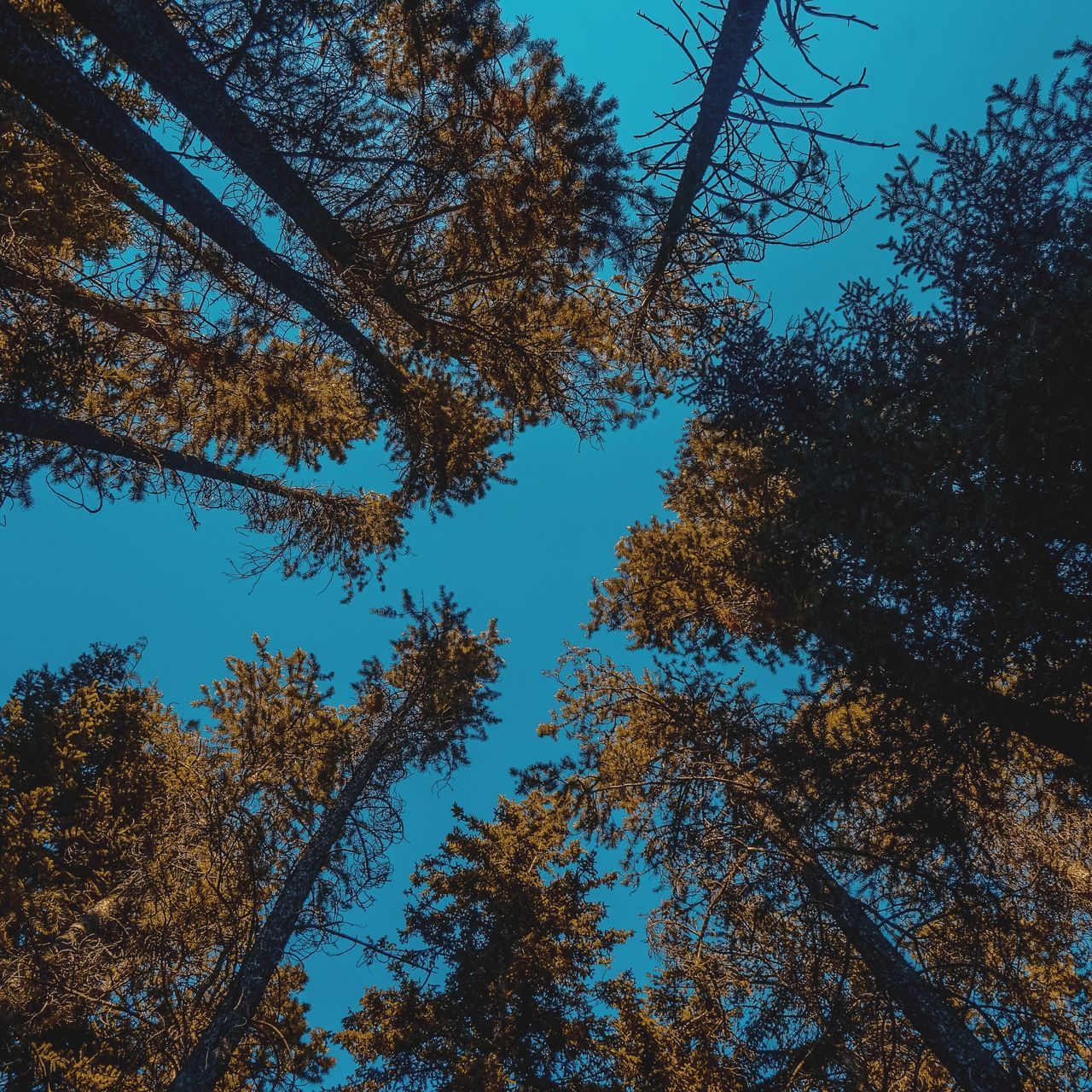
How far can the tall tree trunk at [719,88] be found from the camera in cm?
403

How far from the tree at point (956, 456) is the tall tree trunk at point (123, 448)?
692cm

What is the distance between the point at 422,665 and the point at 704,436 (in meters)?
6.52

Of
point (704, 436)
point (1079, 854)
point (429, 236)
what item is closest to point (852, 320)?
point (704, 436)

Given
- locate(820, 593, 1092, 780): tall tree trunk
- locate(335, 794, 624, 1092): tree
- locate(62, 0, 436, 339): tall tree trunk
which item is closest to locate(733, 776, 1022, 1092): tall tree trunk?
locate(820, 593, 1092, 780): tall tree trunk

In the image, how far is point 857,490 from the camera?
4.69m

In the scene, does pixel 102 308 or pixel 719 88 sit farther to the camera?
pixel 102 308

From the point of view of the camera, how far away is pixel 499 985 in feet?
23.5

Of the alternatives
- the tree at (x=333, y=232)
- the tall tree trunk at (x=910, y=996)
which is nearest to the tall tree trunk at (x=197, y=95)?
the tree at (x=333, y=232)

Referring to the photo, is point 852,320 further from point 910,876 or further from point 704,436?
point 910,876

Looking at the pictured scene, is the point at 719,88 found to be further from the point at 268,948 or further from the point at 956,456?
the point at 268,948

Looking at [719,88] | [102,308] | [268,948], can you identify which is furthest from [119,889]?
[719,88]

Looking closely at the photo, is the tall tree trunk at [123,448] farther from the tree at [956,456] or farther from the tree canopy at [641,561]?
the tree at [956,456]

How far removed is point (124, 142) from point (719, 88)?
15.3ft

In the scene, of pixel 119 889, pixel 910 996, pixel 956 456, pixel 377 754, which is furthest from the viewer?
pixel 377 754
